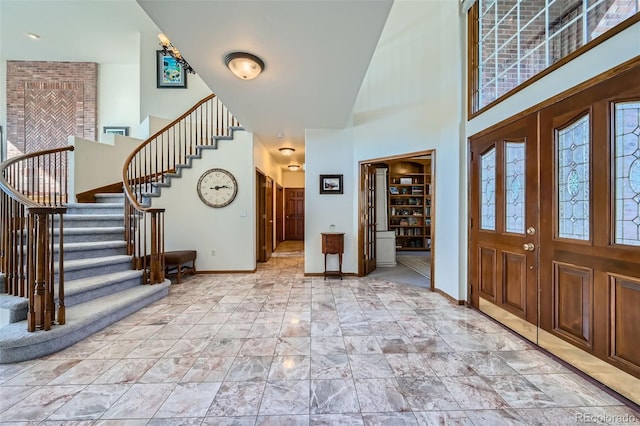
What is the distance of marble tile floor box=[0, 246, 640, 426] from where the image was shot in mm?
1554

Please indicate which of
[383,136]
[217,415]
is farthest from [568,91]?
[217,415]

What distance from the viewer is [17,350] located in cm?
210

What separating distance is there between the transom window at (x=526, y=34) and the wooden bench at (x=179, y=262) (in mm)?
4965

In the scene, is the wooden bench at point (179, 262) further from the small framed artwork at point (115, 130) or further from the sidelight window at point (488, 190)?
the sidelight window at point (488, 190)

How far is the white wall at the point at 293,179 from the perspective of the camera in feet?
34.3

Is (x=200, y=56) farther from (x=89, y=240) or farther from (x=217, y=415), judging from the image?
(x=89, y=240)

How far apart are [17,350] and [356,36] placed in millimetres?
3737

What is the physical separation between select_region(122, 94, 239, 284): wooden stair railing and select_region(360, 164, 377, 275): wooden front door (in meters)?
2.75

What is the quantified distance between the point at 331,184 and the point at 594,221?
3565mm

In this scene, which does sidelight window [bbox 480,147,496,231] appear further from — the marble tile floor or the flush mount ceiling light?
the flush mount ceiling light

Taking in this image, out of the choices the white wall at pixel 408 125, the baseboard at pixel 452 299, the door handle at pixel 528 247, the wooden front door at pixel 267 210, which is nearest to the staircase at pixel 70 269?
the wooden front door at pixel 267 210

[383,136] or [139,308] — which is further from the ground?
[383,136]

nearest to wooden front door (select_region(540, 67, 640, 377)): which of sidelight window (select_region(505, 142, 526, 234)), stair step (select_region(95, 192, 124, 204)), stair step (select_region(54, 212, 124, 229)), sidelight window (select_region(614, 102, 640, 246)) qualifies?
sidelight window (select_region(614, 102, 640, 246))

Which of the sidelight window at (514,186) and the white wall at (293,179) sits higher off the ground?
the white wall at (293,179)
